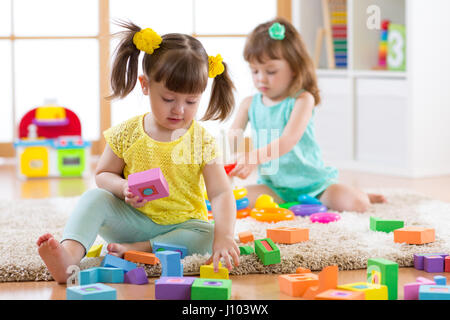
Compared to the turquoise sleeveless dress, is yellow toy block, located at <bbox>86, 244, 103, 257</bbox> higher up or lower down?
lower down

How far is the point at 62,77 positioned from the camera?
3.34 meters

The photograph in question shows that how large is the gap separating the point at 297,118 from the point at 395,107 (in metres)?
0.90

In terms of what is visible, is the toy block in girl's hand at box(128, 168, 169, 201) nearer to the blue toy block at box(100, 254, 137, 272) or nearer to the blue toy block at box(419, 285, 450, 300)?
the blue toy block at box(100, 254, 137, 272)

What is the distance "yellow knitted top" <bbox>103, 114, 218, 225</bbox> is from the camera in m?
1.43

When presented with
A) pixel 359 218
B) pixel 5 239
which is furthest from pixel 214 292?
pixel 359 218

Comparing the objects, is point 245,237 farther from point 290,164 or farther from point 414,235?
point 290,164

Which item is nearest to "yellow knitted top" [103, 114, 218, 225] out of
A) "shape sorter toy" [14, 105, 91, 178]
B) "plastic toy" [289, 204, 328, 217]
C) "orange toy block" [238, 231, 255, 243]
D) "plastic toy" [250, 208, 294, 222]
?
"orange toy block" [238, 231, 255, 243]

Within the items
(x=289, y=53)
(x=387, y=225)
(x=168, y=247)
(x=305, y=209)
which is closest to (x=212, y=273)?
(x=168, y=247)

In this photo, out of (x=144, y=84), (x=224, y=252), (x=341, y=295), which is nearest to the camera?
(x=341, y=295)

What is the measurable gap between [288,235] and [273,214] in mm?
313

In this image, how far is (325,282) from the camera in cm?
115

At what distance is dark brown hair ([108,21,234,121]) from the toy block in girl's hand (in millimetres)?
173
